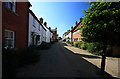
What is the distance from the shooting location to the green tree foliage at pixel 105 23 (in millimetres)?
2383

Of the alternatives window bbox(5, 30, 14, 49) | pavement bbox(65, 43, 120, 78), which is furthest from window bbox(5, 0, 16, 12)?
pavement bbox(65, 43, 120, 78)

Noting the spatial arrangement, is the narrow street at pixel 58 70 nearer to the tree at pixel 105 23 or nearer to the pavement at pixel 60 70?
the pavement at pixel 60 70

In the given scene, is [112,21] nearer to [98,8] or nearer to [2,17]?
[98,8]

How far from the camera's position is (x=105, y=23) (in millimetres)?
2457

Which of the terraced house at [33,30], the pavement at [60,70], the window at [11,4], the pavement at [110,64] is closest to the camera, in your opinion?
the pavement at [60,70]

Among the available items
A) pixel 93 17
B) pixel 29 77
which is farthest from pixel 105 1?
pixel 29 77

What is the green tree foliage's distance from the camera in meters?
2.38

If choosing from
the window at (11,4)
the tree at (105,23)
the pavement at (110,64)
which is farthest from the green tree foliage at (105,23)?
the window at (11,4)

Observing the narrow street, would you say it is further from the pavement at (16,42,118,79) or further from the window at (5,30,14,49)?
the window at (5,30,14,49)

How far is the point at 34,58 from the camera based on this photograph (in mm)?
4578

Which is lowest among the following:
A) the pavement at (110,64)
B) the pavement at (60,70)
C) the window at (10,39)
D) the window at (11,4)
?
the pavement at (110,64)

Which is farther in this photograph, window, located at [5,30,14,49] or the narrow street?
window, located at [5,30,14,49]

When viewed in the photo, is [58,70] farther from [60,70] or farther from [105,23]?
[105,23]

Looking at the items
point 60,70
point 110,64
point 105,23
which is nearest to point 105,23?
point 105,23
